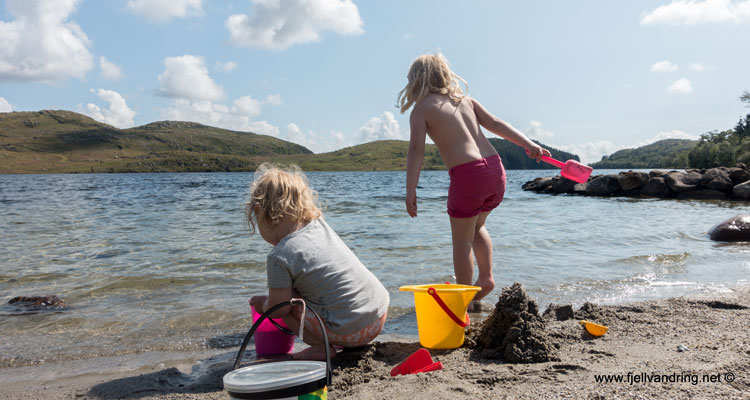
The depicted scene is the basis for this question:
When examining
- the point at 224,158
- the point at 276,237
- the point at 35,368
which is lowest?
the point at 35,368

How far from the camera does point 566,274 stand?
588 centimetres

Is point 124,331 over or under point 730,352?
under

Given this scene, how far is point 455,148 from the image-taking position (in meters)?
3.78

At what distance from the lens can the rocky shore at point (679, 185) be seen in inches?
803

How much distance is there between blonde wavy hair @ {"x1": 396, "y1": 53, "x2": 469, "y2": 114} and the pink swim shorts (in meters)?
0.62

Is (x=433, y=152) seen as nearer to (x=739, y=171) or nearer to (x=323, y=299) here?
(x=739, y=171)

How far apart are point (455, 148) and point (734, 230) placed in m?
7.51

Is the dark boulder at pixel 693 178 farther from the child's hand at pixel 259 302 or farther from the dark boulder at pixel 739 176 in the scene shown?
the child's hand at pixel 259 302

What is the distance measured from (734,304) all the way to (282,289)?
3993 mm

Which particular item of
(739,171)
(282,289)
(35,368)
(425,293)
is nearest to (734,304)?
(425,293)

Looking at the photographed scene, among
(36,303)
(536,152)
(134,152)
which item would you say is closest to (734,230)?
(536,152)

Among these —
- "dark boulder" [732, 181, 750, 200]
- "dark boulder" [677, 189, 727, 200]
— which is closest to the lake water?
"dark boulder" [732, 181, 750, 200]

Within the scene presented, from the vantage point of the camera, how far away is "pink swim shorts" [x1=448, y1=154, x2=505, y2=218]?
3748mm

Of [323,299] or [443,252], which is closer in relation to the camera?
[323,299]
